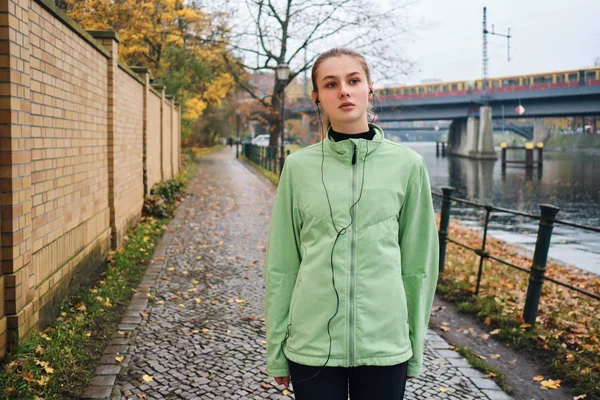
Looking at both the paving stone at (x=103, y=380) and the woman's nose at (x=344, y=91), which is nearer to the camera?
the woman's nose at (x=344, y=91)

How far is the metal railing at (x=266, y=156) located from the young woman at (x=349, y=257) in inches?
848

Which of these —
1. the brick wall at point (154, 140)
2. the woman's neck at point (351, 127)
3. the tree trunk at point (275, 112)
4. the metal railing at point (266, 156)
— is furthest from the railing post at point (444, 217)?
the tree trunk at point (275, 112)

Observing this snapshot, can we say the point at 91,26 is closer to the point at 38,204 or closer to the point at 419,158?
the point at 38,204

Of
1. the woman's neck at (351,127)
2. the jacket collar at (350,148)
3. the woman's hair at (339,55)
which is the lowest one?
the jacket collar at (350,148)

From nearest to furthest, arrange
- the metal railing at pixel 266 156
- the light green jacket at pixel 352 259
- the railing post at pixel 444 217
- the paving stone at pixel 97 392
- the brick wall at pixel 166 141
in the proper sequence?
the light green jacket at pixel 352 259 → the paving stone at pixel 97 392 → the railing post at pixel 444 217 → the brick wall at pixel 166 141 → the metal railing at pixel 266 156

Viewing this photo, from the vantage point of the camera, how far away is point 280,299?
2.04m

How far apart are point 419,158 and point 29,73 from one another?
329cm

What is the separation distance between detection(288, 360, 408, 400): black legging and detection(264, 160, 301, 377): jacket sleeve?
0.40 feet

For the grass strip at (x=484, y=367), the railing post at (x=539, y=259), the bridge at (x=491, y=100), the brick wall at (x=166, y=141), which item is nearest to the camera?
the grass strip at (x=484, y=367)

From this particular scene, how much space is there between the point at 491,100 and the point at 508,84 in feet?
9.52

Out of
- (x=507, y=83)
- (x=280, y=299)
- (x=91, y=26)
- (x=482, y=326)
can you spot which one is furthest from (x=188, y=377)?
(x=507, y=83)

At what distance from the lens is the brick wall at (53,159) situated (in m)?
3.75

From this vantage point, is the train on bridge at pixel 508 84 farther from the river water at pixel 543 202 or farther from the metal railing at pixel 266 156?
the river water at pixel 543 202

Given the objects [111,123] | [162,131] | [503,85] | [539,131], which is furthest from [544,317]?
[539,131]
